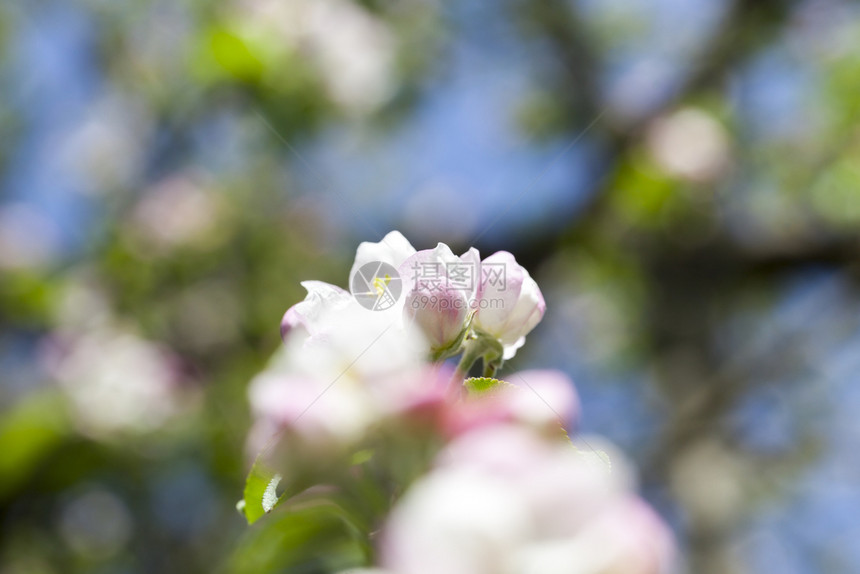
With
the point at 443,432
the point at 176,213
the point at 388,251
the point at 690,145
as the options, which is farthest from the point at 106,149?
the point at 443,432

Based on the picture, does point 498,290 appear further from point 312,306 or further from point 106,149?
point 106,149

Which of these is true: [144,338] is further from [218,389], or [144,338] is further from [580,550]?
[580,550]

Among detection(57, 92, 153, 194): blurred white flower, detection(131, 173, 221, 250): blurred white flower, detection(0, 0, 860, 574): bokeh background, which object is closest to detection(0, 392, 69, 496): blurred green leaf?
detection(0, 0, 860, 574): bokeh background

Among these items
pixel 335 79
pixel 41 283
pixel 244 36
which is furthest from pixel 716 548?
pixel 41 283

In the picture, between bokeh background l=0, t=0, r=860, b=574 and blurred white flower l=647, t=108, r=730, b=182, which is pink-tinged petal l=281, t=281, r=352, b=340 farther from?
blurred white flower l=647, t=108, r=730, b=182

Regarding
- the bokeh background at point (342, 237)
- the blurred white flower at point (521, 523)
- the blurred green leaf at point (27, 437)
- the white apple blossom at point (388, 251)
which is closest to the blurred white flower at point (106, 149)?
the bokeh background at point (342, 237)
